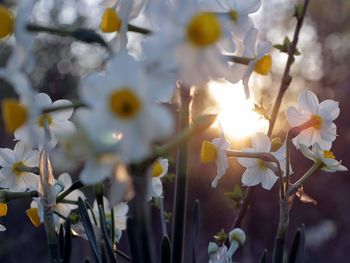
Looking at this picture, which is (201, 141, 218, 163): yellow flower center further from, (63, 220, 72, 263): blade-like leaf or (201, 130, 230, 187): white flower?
(63, 220, 72, 263): blade-like leaf

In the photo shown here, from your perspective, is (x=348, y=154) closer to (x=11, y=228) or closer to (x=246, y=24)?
(x=11, y=228)

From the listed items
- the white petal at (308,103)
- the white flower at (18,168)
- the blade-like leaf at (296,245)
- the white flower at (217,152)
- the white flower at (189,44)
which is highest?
the white flower at (189,44)

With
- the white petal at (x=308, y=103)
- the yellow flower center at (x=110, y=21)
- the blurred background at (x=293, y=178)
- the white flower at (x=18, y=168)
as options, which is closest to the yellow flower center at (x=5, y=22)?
the yellow flower center at (x=110, y=21)

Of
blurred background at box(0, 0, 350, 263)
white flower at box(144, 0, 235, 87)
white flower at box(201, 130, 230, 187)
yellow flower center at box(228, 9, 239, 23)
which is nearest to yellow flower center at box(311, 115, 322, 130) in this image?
white flower at box(201, 130, 230, 187)

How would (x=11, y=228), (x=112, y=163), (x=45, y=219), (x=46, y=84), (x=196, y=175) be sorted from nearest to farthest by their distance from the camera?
(x=112, y=163), (x=45, y=219), (x=11, y=228), (x=196, y=175), (x=46, y=84)

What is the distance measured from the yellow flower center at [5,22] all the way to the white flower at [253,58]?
0.21 meters

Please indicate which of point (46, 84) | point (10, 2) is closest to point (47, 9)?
point (10, 2)

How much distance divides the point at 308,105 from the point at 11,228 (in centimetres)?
492

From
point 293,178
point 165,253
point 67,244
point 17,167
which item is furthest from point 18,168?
point 293,178

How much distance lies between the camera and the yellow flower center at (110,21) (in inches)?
25.9

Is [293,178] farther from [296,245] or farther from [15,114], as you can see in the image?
[15,114]

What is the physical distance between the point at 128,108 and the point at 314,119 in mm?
457

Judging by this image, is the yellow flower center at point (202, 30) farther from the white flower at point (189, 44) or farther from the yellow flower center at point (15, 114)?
the yellow flower center at point (15, 114)

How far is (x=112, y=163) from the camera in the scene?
19.3 inches
